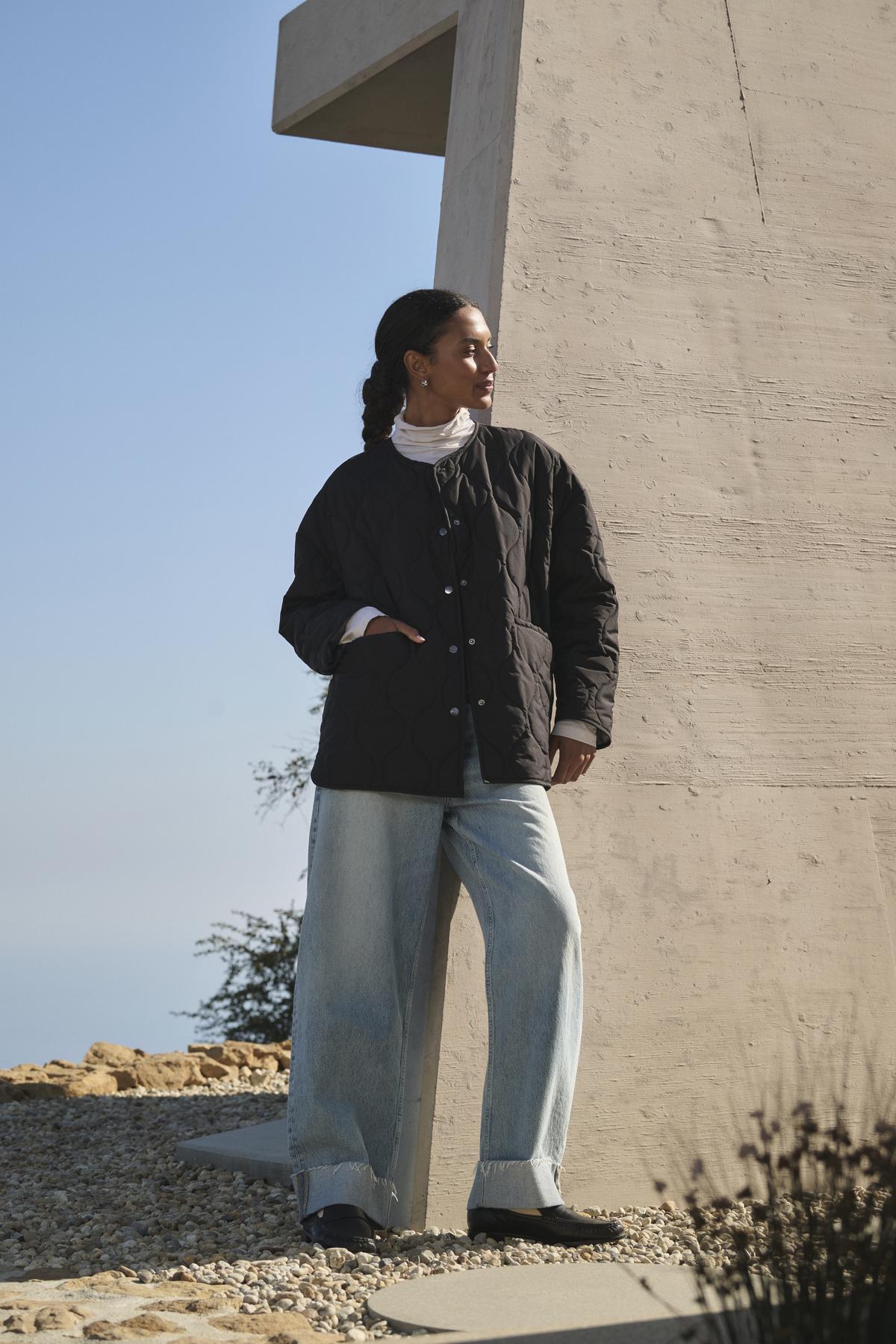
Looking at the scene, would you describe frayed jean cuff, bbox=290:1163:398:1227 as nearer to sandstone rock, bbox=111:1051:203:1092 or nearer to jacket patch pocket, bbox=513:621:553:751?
jacket patch pocket, bbox=513:621:553:751

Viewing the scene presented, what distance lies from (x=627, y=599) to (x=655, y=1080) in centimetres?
113

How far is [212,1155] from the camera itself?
13.5 ft

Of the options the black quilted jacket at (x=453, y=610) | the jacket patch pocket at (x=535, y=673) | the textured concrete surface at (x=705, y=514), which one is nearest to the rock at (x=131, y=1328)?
the textured concrete surface at (x=705, y=514)

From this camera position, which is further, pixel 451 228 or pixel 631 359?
pixel 451 228

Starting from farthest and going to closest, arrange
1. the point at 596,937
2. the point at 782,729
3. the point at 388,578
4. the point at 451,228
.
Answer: the point at 451,228, the point at 782,729, the point at 596,937, the point at 388,578

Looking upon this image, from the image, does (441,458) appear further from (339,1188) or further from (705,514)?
(339,1188)

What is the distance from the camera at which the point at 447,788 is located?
2980 mm

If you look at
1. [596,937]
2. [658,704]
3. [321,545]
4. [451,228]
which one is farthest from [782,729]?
[451,228]

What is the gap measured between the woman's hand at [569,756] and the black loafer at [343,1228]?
0.98 metres

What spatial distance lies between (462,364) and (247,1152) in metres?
2.23

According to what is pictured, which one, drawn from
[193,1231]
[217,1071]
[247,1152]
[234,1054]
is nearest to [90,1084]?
[217,1071]

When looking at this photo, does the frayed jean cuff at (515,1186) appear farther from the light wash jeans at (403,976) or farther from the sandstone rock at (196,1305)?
the sandstone rock at (196,1305)

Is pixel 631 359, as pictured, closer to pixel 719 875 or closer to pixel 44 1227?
pixel 719 875

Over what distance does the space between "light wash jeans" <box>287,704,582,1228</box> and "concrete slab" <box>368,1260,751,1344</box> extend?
0.37 metres
